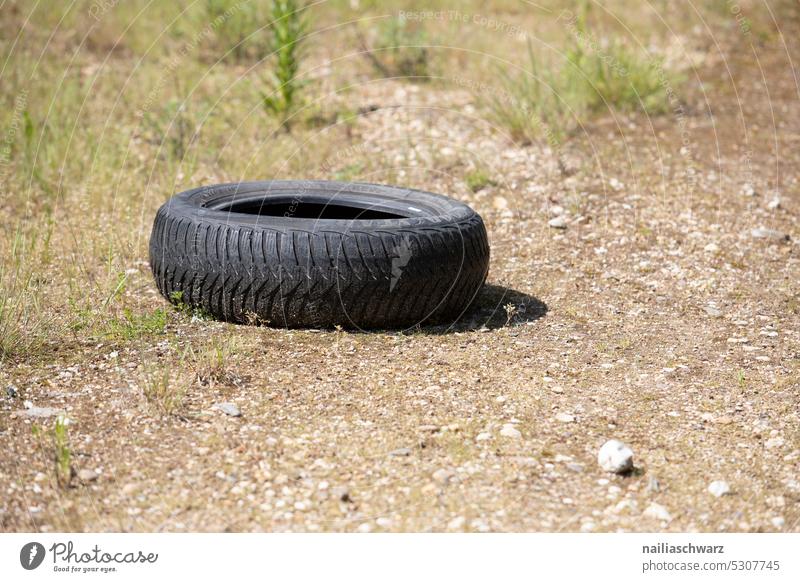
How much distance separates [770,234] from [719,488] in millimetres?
3051

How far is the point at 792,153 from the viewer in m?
6.80

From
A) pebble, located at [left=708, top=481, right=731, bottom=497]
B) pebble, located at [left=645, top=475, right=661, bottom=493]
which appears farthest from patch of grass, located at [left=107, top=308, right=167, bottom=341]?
pebble, located at [left=708, top=481, right=731, bottom=497]

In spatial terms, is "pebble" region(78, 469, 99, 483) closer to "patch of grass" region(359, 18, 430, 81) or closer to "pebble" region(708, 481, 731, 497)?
"pebble" region(708, 481, 731, 497)

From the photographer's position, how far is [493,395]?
3.54 meters

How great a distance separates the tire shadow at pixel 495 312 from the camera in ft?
13.9

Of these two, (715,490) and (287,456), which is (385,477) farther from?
(715,490)

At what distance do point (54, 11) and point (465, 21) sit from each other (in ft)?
13.3

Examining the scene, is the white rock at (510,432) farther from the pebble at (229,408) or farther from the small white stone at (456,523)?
the pebble at (229,408)

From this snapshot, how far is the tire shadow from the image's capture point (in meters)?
4.23

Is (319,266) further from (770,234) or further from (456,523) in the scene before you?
(770,234)

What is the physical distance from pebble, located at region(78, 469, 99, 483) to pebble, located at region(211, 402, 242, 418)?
1.76 ft

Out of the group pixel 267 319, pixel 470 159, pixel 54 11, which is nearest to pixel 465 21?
pixel 470 159
